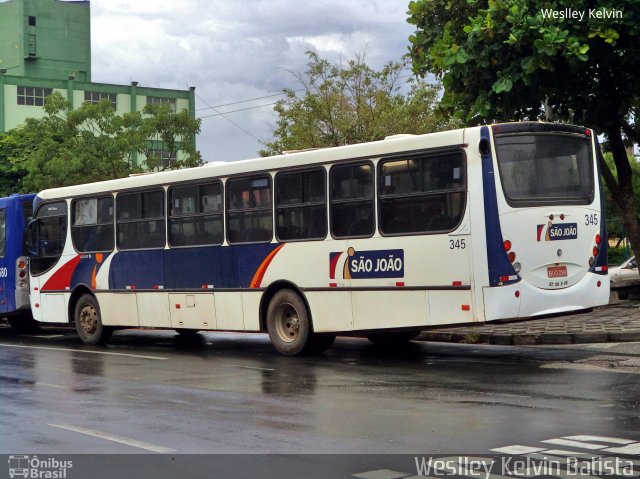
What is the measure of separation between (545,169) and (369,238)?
8.48 ft

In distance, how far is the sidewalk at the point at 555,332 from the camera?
16.8 m

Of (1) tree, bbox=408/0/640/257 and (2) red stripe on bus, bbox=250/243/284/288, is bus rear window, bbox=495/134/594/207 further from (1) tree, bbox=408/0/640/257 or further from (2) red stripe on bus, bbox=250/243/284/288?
(2) red stripe on bus, bbox=250/243/284/288

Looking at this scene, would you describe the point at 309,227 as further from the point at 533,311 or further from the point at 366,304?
the point at 533,311

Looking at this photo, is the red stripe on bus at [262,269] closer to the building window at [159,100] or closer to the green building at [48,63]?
the green building at [48,63]

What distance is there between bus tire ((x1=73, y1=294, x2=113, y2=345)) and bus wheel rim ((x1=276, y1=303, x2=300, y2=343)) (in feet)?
16.3

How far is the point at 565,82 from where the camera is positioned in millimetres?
19875

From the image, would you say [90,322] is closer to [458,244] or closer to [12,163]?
[458,244]

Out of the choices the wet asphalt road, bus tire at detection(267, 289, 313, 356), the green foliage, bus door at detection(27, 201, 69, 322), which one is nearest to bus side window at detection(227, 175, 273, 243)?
bus tire at detection(267, 289, 313, 356)

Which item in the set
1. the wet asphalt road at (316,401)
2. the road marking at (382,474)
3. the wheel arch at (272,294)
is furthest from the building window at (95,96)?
the road marking at (382,474)

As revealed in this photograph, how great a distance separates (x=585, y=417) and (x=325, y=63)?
107ft

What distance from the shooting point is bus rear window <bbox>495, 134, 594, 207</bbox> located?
46.2 ft

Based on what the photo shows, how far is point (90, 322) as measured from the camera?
814 inches

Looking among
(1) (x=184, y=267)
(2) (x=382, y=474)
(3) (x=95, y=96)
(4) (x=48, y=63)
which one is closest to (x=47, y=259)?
(1) (x=184, y=267)

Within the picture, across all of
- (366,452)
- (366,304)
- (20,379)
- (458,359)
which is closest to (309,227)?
(366,304)
